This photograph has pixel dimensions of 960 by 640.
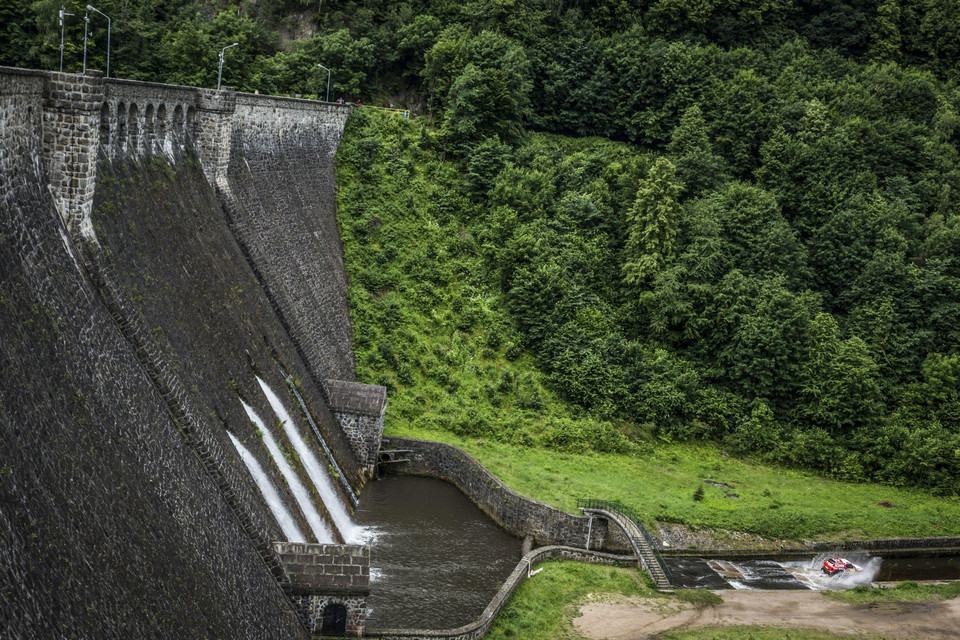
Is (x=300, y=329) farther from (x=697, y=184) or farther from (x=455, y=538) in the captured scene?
(x=697, y=184)

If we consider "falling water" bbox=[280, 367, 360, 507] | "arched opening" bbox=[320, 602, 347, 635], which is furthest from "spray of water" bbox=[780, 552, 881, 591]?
"arched opening" bbox=[320, 602, 347, 635]

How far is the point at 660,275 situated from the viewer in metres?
58.1

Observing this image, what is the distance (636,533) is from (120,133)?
27787 millimetres

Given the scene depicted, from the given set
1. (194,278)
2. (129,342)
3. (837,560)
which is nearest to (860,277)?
(837,560)

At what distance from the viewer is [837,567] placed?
4162 cm

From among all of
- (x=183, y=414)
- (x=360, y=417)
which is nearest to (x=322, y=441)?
(x=360, y=417)

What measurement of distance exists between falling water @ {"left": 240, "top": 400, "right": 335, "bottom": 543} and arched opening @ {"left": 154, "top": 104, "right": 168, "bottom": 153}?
1034cm

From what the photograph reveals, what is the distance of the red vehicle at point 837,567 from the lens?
41.6 metres

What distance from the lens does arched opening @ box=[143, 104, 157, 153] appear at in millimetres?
30875

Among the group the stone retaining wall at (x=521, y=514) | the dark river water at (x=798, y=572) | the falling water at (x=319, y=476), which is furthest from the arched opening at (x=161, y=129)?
the dark river water at (x=798, y=572)

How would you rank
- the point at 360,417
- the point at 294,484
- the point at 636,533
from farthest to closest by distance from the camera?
the point at 360,417
the point at 636,533
the point at 294,484

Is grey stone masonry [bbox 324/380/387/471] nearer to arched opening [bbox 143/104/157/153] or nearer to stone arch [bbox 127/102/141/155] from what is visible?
arched opening [bbox 143/104/157/153]

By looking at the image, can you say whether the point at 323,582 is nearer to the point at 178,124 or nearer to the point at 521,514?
the point at 521,514

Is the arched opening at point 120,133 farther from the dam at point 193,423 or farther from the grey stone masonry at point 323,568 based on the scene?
the grey stone masonry at point 323,568
